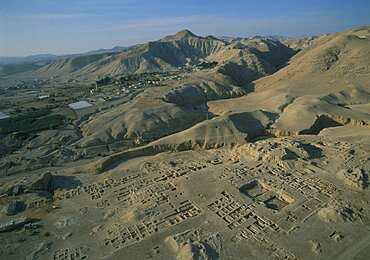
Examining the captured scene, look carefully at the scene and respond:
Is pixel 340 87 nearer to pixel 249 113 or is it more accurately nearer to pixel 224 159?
pixel 249 113

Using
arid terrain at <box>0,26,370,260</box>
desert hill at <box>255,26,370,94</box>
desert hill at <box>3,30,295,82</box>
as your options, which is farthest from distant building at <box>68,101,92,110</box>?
desert hill at <box>255,26,370,94</box>

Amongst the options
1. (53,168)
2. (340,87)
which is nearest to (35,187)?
(53,168)

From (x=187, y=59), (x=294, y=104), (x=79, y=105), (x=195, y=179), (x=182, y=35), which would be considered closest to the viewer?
(x=195, y=179)

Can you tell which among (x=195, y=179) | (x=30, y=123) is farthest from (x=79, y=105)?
(x=195, y=179)

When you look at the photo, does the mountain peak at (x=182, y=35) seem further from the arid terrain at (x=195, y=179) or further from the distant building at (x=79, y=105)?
the arid terrain at (x=195, y=179)

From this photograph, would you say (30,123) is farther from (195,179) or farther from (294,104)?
(294,104)

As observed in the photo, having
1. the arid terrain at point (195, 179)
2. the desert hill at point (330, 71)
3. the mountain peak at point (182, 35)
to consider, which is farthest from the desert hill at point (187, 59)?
the arid terrain at point (195, 179)
